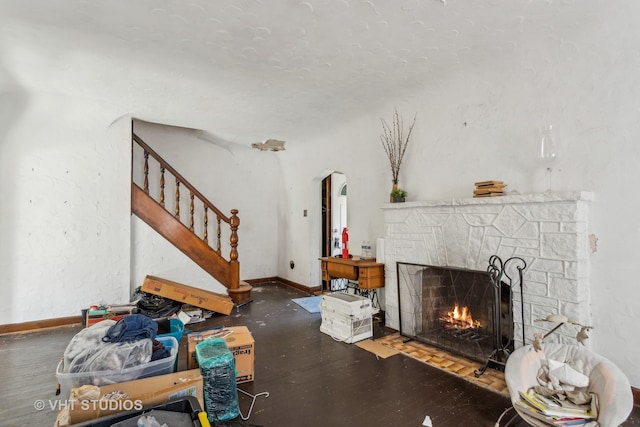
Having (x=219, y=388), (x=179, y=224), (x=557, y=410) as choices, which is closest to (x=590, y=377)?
(x=557, y=410)

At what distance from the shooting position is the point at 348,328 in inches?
133

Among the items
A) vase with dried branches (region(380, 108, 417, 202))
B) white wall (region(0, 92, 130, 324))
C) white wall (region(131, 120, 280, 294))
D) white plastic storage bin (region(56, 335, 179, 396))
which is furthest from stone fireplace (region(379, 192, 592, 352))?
white wall (region(0, 92, 130, 324))

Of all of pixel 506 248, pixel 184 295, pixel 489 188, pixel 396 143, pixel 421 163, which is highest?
pixel 396 143

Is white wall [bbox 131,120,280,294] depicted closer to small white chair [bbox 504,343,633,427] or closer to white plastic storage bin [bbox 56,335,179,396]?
white plastic storage bin [bbox 56,335,179,396]

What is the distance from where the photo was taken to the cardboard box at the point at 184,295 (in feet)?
13.7

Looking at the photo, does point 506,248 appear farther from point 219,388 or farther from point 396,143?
point 219,388

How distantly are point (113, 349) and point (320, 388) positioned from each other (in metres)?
1.44

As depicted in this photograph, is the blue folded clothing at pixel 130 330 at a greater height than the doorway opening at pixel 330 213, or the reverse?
the doorway opening at pixel 330 213

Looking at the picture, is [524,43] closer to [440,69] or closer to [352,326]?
[440,69]

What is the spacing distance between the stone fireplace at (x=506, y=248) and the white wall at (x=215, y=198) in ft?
9.94

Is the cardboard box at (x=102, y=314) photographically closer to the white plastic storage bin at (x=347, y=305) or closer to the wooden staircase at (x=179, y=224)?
the wooden staircase at (x=179, y=224)

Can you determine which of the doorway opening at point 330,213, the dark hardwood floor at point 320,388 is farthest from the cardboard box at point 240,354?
the doorway opening at point 330,213

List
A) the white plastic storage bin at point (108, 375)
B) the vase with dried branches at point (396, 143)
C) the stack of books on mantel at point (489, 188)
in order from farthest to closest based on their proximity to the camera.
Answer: the vase with dried branches at point (396, 143), the stack of books on mantel at point (489, 188), the white plastic storage bin at point (108, 375)

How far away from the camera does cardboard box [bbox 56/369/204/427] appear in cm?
157
